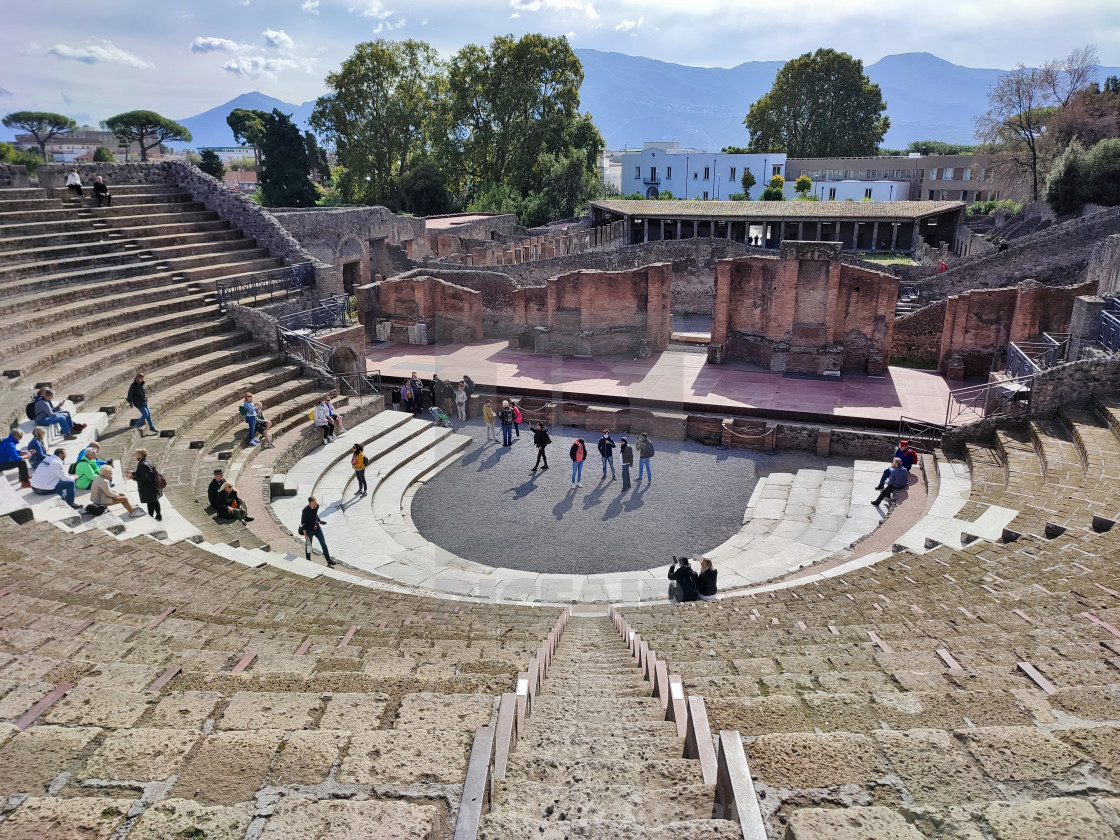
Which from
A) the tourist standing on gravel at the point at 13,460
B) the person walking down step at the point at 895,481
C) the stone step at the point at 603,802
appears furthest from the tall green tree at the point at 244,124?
the stone step at the point at 603,802

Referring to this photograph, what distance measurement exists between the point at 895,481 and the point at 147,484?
1187cm

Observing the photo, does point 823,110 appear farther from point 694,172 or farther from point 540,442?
point 540,442

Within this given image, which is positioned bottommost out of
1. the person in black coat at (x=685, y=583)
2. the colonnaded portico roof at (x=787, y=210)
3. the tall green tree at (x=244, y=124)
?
the person in black coat at (x=685, y=583)

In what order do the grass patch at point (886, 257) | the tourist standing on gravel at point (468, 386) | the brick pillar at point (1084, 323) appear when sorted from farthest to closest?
the grass patch at point (886, 257)
the tourist standing on gravel at point (468, 386)
the brick pillar at point (1084, 323)

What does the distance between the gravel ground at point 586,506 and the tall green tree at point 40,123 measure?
92177 millimetres

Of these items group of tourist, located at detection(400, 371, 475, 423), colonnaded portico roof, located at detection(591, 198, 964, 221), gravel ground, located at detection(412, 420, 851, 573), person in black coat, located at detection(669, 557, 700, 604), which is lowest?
gravel ground, located at detection(412, 420, 851, 573)

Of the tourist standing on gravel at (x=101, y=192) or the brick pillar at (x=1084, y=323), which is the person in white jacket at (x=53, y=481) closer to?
the tourist standing on gravel at (x=101, y=192)

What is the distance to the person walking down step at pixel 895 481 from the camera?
1288cm

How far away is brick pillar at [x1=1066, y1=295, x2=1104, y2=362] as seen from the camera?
15.7 metres

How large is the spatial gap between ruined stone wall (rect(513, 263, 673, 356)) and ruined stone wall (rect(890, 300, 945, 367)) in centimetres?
696

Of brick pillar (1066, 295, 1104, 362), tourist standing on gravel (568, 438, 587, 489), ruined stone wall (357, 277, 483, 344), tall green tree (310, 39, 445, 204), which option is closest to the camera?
tourist standing on gravel (568, 438, 587, 489)

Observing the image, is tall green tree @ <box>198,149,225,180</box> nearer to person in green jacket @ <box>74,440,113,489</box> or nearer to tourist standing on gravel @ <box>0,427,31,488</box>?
person in green jacket @ <box>74,440,113,489</box>

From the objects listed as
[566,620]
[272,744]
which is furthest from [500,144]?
[272,744]

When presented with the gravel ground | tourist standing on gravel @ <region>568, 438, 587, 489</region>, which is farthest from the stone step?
tourist standing on gravel @ <region>568, 438, 587, 489</region>
